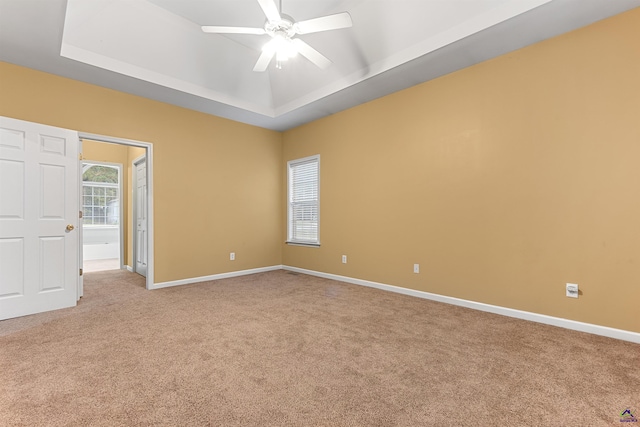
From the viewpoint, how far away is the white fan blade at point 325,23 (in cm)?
216

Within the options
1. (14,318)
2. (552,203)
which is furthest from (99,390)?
(552,203)

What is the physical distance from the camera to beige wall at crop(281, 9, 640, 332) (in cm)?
240

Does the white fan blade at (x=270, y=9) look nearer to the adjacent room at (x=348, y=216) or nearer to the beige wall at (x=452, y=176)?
the adjacent room at (x=348, y=216)

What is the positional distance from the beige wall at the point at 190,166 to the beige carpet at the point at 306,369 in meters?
1.49

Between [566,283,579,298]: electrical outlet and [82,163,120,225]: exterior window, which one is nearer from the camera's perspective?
[566,283,579,298]: electrical outlet

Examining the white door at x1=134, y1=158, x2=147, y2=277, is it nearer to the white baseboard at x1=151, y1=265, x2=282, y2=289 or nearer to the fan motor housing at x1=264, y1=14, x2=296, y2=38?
the white baseboard at x1=151, y1=265, x2=282, y2=289

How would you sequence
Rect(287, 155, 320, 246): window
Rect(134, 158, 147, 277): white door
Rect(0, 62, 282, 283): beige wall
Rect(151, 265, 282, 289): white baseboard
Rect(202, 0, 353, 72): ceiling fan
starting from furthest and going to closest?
Rect(287, 155, 320, 246): window
Rect(134, 158, 147, 277): white door
Rect(151, 265, 282, 289): white baseboard
Rect(0, 62, 282, 283): beige wall
Rect(202, 0, 353, 72): ceiling fan

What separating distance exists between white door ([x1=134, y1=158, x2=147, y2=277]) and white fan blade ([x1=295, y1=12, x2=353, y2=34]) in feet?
13.2

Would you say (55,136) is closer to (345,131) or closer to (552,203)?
(345,131)

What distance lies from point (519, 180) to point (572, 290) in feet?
3.71

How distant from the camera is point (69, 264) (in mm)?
3289

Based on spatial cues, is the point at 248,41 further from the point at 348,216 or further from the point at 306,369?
the point at 306,369

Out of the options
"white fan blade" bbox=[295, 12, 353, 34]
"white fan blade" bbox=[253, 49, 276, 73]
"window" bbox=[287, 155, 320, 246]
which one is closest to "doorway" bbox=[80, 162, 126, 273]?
"window" bbox=[287, 155, 320, 246]

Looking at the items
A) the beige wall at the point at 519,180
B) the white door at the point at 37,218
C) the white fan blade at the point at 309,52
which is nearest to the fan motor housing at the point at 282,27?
the white fan blade at the point at 309,52
